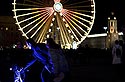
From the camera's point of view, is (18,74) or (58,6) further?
(58,6)

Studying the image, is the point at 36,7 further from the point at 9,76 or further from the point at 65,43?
the point at 9,76

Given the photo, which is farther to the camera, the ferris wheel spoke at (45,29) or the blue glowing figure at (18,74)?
the ferris wheel spoke at (45,29)

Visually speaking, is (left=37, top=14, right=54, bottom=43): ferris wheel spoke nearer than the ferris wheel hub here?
Yes

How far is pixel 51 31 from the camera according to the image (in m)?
30.1

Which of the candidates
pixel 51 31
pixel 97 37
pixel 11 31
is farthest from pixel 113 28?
pixel 51 31

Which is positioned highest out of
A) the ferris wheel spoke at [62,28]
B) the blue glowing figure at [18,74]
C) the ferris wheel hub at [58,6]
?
the ferris wheel hub at [58,6]

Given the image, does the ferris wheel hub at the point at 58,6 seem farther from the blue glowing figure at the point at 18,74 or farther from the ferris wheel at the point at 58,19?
the blue glowing figure at the point at 18,74

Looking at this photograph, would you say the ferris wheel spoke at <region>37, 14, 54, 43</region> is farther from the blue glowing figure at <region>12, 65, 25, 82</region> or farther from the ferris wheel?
the blue glowing figure at <region>12, 65, 25, 82</region>

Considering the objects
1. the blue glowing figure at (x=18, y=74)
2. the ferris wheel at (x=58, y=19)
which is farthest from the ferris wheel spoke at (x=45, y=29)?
the blue glowing figure at (x=18, y=74)

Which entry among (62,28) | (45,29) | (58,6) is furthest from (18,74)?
(58,6)

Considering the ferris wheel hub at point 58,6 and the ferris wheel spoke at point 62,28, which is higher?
the ferris wheel hub at point 58,6

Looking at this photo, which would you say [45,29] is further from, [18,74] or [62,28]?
[18,74]

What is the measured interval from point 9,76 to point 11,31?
2797 inches

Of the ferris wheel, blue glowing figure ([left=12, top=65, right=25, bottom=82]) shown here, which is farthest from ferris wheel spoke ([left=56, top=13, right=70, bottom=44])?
blue glowing figure ([left=12, top=65, right=25, bottom=82])
